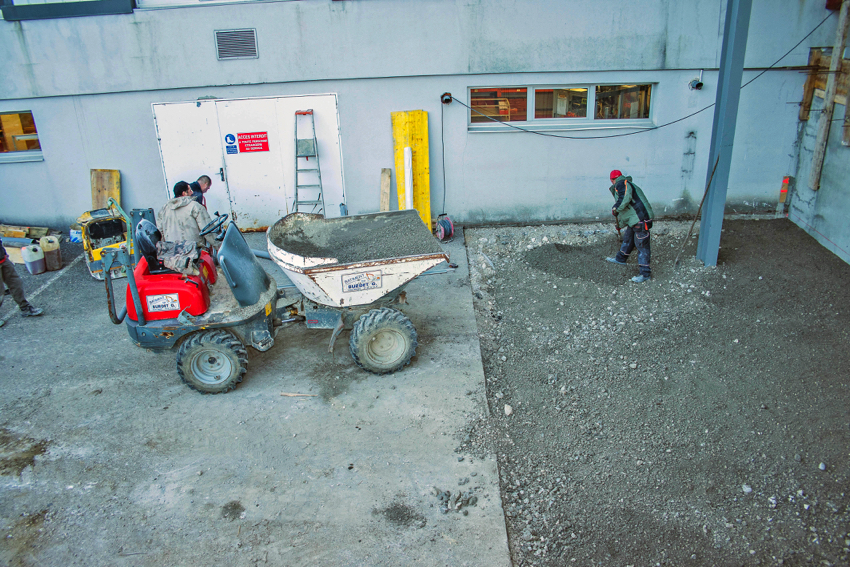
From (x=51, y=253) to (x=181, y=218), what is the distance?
128 inches

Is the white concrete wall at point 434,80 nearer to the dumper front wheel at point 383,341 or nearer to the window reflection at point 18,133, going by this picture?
the window reflection at point 18,133

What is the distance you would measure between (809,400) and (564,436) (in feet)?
7.33

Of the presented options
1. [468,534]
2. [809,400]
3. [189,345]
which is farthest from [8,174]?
[809,400]

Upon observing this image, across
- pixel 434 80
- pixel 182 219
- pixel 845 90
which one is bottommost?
pixel 182 219

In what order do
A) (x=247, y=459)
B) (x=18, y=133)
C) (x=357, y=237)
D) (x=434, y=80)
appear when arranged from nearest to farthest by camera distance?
(x=247, y=459) < (x=357, y=237) < (x=434, y=80) < (x=18, y=133)

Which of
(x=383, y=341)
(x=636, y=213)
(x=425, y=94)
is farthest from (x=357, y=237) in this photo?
(x=425, y=94)

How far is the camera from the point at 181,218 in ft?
22.1

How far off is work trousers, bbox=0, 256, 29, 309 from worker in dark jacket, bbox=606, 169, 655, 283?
7504 mm

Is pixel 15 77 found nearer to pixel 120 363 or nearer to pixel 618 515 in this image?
pixel 120 363

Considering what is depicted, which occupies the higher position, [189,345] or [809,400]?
[189,345]

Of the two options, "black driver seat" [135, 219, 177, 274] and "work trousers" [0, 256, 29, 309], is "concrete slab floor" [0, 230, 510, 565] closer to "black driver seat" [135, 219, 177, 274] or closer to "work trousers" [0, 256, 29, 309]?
"work trousers" [0, 256, 29, 309]

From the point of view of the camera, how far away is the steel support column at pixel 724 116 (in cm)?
662

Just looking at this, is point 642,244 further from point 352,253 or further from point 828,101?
point 828,101

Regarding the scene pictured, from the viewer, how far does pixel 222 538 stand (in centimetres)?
379
